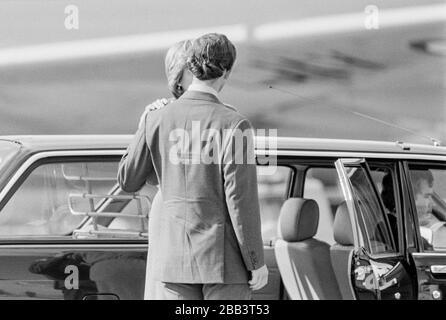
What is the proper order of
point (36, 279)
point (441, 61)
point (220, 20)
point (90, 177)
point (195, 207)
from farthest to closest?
point (441, 61), point (220, 20), point (90, 177), point (36, 279), point (195, 207)

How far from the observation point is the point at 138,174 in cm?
385

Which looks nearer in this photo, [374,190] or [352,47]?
[374,190]

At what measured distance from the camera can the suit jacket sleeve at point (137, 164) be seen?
3.84 metres

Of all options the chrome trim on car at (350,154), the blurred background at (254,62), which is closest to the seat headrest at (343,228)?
the chrome trim on car at (350,154)

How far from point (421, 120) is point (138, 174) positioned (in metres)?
2.98

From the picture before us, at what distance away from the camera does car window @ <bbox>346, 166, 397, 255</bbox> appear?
14.9 ft

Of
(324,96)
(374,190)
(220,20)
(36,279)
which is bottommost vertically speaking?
(36,279)

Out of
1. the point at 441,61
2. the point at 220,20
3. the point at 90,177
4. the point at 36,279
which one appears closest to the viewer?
the point at 36,279

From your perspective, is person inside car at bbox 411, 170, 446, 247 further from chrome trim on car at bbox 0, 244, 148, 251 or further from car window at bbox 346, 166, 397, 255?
chrome trim on car at bbox 0, 244, 148, 251

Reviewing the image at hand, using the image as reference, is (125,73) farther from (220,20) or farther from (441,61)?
(441,61)

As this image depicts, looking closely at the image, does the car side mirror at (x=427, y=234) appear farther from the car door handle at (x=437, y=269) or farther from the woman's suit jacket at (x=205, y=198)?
the woman's suit jacket at (x=205, y=198)

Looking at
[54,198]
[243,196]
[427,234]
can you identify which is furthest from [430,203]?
[54,198]

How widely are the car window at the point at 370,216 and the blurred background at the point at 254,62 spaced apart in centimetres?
156

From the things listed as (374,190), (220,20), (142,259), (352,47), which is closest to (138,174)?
(142,259)
